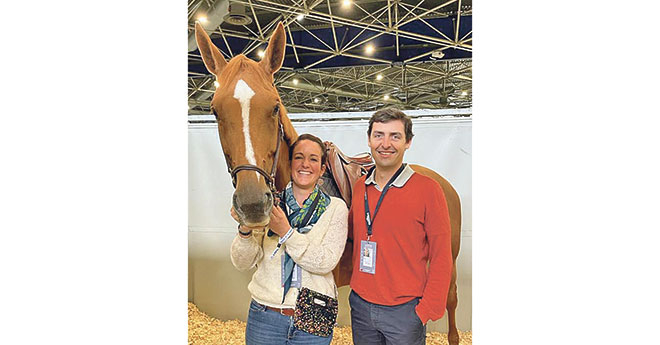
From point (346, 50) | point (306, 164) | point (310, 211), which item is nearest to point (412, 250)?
point (310, 211)

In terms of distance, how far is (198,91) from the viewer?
1784 millimetres

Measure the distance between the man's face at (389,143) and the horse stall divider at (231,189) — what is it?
0.24 meters

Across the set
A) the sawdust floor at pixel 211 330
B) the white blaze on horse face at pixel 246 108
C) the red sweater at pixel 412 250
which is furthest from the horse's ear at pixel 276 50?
the sawdust floor at pixel 211 330

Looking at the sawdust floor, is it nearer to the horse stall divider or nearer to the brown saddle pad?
the horse stall divider

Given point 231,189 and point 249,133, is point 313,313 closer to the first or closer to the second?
point 249,133

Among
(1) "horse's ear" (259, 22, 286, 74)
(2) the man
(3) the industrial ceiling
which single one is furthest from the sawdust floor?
(1) "horse's ear" (259, 22, 286, 74)

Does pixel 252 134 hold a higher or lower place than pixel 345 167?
higher

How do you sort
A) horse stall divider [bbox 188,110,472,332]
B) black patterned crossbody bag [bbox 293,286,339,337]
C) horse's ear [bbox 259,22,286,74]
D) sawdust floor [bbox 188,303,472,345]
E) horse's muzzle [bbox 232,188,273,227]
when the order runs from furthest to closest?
1. sawdust floor [bbox 188,303,472,345]
2. horse stall divider [bbox 188,110,472,332]
3. horse's ear [bbox 259,22,286,74]
4. black patterned crossbody bag [bbox 293,286,339,337]
5. horse's muzzle [bbox 232,188,273,227]

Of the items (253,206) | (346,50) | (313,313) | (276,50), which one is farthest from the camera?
(346,50)

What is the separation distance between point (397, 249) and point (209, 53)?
1.07 meters

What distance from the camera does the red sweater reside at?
1.49 m

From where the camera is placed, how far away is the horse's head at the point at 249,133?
1392 mm

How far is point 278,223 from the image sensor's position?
1.47 metres
